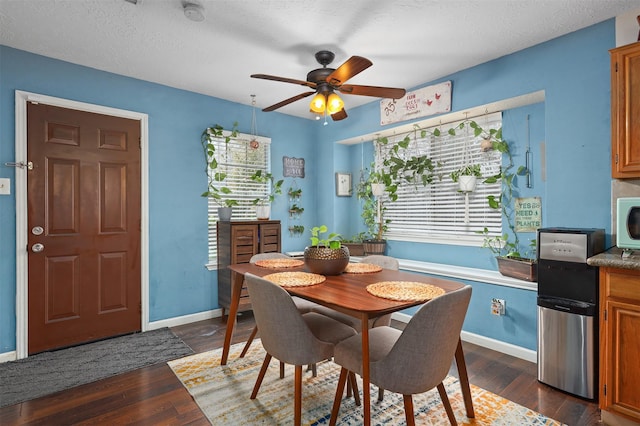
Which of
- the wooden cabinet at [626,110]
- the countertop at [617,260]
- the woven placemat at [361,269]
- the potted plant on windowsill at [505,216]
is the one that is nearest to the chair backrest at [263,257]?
the woven placemat at [361,269]

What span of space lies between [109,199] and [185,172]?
30.4 inches

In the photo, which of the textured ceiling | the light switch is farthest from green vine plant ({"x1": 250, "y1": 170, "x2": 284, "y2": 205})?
the light switch

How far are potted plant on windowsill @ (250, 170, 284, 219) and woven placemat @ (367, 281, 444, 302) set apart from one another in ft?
7.44

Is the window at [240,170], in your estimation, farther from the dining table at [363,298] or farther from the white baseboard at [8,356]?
the white baseboard at [8,356]

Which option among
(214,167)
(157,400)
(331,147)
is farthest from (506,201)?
Answer: (157,400)

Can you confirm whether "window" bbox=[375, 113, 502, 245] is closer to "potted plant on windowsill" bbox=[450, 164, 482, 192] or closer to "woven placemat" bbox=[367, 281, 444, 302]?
"potted plant on windowsill" bbox=[450, 164, 482, 192]

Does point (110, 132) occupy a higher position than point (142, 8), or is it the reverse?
point (142, 8)

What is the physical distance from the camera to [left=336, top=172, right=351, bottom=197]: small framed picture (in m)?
4.50

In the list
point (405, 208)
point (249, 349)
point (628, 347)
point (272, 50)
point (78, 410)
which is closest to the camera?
point (628, 347)

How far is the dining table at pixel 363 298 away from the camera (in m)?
1.48

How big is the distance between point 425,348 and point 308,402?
103 centimetres

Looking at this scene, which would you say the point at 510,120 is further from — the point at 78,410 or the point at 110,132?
the point at 78,410

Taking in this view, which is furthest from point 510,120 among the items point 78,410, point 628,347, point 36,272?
point 36,272

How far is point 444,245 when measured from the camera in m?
3.62
